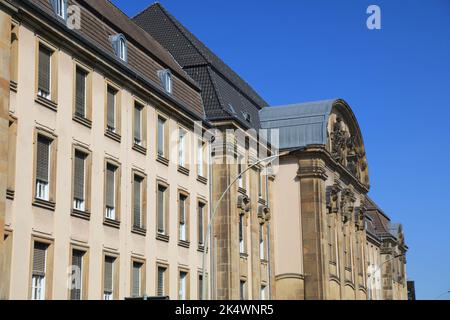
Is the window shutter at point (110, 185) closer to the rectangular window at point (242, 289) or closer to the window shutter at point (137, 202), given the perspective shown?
the window shutter at point (137, 202)

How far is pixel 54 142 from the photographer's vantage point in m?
24.0

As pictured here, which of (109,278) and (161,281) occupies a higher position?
(161,281)

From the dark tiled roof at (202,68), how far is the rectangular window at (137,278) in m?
10.3

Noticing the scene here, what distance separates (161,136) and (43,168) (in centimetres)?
917

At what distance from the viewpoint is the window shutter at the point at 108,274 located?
A: 26609mm

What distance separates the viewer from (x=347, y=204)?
53.7 meters

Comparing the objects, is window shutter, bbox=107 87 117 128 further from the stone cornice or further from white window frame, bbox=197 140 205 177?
the stone cornice

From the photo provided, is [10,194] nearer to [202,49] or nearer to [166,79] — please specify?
[166,79]

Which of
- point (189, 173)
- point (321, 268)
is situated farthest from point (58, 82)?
point (321, 268)

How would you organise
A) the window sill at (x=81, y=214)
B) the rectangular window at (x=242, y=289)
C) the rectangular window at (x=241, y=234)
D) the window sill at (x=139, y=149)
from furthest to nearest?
the rectangular window at (x=241, y=234) → the rectangular window at (x=242, y=289) → the window sill at (x=139, y=149) → the window sill at (x=81, y=214)

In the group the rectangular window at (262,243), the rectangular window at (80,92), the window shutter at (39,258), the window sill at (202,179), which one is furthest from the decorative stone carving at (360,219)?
the window shutter at (39,258)

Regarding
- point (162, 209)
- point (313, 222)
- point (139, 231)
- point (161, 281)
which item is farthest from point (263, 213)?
point (139, 231)

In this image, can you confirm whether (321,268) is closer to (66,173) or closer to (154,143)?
(154,143)

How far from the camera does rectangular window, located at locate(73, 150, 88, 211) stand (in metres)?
25.1
